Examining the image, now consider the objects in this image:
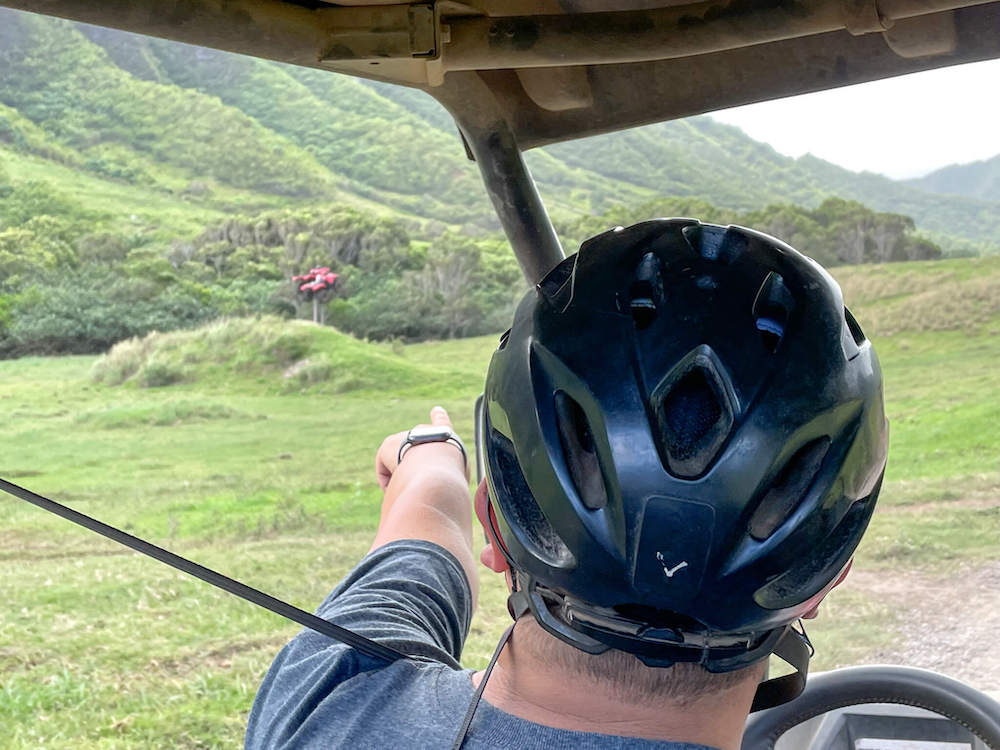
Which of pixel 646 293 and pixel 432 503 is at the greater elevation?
pixel 646 293

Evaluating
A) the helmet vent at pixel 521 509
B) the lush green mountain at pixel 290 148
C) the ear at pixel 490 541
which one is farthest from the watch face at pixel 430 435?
the lush green mountain at pixel 290 148

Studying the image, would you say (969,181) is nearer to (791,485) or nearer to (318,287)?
(318,287)

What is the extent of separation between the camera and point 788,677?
3.04ft

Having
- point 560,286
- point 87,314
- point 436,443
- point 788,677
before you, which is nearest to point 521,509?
point 560,286

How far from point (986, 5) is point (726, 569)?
852 mm

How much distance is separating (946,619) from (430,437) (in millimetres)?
6280

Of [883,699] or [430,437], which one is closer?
[883,699]

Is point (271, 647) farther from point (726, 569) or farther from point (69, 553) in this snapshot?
point (726, 569)

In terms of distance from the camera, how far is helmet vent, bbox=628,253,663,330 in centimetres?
82

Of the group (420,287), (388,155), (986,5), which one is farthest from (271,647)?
(388,155)

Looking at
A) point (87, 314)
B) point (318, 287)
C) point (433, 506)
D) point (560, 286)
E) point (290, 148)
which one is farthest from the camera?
point (290, 148)

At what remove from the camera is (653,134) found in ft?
50.1

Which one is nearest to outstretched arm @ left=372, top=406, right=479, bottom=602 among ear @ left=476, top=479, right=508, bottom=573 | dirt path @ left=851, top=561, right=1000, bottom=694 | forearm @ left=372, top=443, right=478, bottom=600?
forearm @ left=372, top=443, right=478, bottom=600

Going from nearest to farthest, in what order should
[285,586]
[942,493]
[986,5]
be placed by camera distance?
[986,5] → [285,586] → [942,493]
